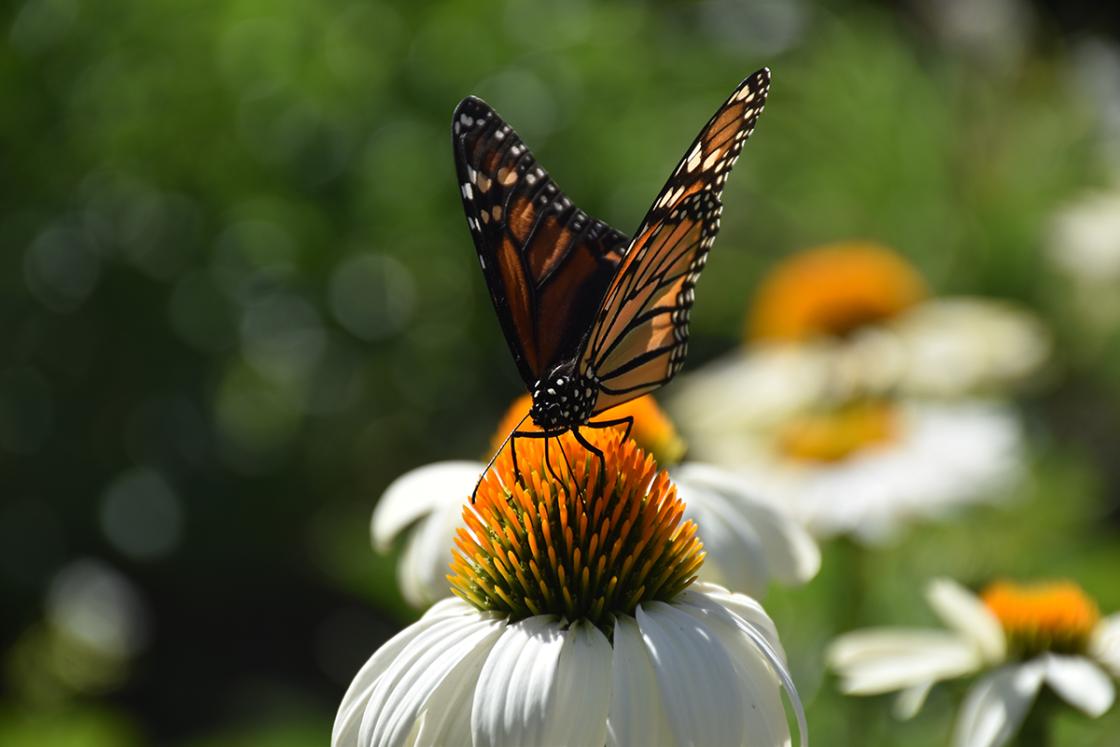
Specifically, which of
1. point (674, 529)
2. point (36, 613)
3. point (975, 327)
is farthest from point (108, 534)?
point (674, 529)

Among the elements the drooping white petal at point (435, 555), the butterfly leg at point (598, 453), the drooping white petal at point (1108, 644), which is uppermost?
the butterfly leg at point (598, 453)

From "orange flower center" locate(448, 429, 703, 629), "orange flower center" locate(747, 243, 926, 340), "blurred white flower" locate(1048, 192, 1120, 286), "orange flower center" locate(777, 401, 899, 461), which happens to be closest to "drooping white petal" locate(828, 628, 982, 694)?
"orange flower center" locate(448, 429, 703, 629)

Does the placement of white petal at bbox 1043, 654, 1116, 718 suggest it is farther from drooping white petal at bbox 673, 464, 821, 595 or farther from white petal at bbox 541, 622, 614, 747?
white petal at bbox 541, 622, 614, 747

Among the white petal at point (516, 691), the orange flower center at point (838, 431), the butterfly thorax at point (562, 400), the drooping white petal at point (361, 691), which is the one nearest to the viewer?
the white petal at point (516, 691)

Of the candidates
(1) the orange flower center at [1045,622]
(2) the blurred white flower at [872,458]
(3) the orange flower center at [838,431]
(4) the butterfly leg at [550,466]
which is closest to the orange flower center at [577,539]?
(4) the butterfly leg at [550,466]

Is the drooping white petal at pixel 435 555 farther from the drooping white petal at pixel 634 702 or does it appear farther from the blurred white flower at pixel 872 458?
the blurred white flower at pixel 872 458
